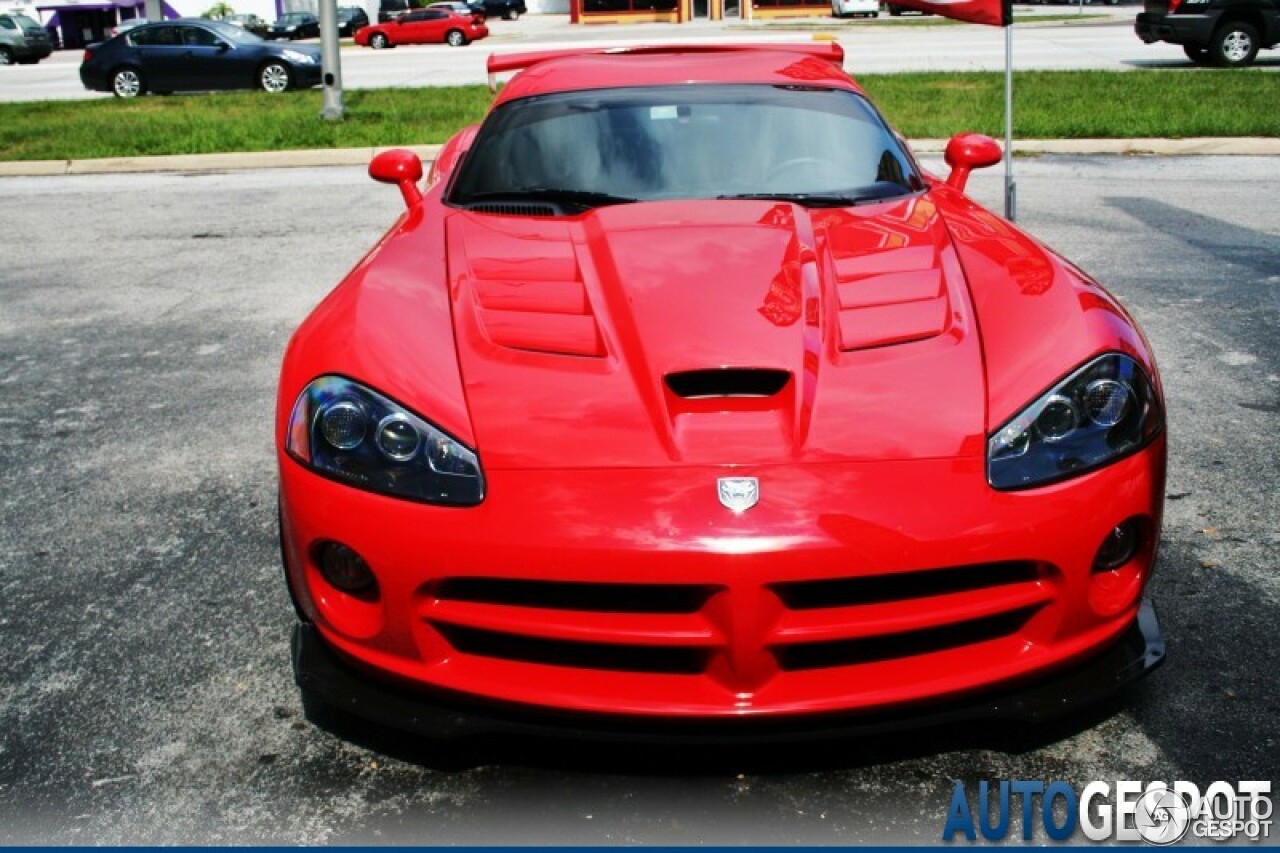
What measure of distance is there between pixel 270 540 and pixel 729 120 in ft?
6.03

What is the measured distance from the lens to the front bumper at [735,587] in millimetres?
2432

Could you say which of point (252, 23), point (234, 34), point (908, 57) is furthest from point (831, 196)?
point (252, 23)

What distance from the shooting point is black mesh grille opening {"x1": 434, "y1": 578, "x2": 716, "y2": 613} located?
2.47 meters

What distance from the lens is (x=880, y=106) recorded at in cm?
1529

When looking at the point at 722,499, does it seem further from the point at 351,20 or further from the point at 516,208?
the point at 351,20

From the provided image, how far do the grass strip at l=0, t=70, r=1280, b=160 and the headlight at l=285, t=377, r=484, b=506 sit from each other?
35.2 feet

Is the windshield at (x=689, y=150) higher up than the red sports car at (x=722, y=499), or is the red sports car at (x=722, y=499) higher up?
the windshield at (x=689, y=150)

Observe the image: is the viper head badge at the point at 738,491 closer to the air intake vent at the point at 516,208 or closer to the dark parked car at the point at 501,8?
the air intake vent at the point at 516,208

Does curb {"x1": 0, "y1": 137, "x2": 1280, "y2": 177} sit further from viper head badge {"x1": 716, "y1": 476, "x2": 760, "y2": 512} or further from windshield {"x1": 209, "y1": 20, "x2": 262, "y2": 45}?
windshield {"x1": 209, "y1": 20, "x2": 262, "y2": 45}

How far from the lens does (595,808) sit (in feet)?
8.78

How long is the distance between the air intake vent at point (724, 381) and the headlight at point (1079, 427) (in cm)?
45

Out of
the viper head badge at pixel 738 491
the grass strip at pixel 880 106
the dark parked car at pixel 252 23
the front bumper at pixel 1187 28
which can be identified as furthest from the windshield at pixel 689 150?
the dark parked car at pixel 252 23

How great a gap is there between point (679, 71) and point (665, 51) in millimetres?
668

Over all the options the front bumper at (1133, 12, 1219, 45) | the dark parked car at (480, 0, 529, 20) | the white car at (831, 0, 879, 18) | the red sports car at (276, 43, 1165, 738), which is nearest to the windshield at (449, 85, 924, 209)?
the red sports car at (276, 43, 1165, 738)
